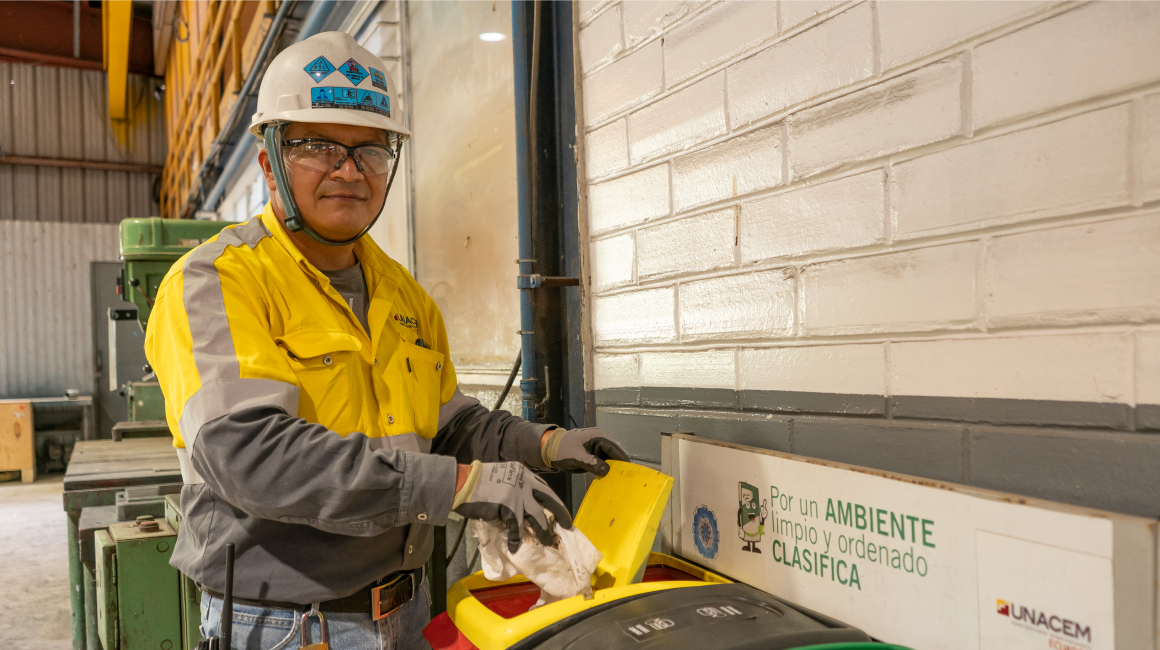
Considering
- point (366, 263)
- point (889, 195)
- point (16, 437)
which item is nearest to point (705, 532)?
point (889, 195)

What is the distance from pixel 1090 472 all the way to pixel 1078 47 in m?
0.57

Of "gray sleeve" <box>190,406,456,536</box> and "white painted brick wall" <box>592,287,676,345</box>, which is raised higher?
"white painted brick wall" <box>592,287,676,345</box>

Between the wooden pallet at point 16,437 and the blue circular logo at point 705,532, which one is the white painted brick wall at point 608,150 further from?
the wooden pallet at point 16,437

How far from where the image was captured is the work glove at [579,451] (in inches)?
61.2

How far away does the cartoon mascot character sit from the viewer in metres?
1.37

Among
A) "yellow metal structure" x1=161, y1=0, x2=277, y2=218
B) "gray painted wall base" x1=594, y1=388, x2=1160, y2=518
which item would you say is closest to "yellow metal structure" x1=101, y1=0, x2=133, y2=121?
"yellow metal structure" x1=161, y1=0, x2=277, y2=218

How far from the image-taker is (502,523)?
127 cm

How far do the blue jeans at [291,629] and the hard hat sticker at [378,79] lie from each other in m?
1.11

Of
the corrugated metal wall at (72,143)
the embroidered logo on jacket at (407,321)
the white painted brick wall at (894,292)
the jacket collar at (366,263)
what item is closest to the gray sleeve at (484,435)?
the embroidered logo on jacket at (407,321)

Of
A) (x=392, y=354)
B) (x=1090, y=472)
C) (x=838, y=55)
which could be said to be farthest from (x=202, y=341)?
(x=1090, y=472)

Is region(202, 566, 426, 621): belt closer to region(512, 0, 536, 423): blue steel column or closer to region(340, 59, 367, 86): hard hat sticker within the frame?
region(512, 0, 536, 423): blue steel column

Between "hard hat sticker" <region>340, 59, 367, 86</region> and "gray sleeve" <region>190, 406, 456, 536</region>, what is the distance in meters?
0.75

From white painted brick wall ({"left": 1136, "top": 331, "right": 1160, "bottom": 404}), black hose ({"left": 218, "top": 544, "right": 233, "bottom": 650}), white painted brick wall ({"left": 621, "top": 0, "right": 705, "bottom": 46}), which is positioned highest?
white painted brick wall ({"left": 621, "top": 0, "right": 705, "bottom": 46})

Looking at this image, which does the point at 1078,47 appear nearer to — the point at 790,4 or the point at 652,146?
the point at 790,4
